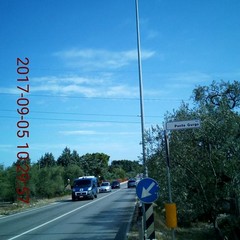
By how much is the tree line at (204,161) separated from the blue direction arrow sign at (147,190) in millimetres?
2941

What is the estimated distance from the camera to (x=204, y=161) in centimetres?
1169

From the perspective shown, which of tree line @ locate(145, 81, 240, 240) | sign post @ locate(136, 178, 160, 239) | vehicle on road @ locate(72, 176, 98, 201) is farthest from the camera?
vehicle on road @ locate(72, 176, 98, 201)

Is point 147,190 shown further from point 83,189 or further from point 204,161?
point 83,189

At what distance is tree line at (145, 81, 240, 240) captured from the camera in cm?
1090

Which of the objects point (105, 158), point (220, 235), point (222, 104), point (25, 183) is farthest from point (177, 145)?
point (105, 158)

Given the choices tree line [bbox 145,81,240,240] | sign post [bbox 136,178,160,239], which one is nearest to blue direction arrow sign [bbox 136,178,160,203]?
sign post [bbox 136,178,160,239]

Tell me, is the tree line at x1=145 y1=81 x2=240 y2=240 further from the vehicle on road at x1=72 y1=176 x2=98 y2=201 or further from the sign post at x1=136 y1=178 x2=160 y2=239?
the vehicle on road at x1=72 y1=176 x2=98 y2=201

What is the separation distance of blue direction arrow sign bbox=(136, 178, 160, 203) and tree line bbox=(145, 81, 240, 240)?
9.65ft

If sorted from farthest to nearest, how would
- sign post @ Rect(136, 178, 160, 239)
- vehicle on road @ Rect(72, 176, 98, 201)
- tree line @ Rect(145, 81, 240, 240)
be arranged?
vehicle on road @ Rect(72, 176, 98, 201)
tree line @ Rect(145, 81, 240, 240)
sign post @ Rect(136, 178, 160, 239)

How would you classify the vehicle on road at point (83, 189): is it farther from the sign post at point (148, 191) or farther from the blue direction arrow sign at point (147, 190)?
the blue direction arrow sign at point (147, 190)

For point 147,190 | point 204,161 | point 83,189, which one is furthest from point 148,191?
point 83,189

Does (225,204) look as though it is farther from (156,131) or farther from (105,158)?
(105,158)

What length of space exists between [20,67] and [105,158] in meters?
108

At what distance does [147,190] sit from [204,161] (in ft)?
11.7
